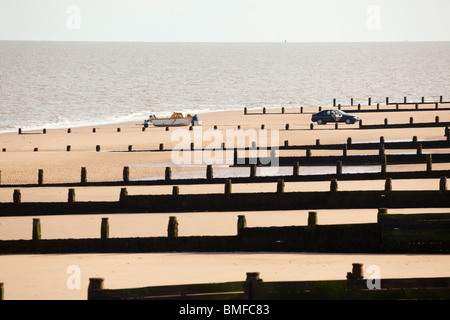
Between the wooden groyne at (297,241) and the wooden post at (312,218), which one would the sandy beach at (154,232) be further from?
the wooden post at (312,218)

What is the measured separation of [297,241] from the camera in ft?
65.3

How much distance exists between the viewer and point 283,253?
19859mm

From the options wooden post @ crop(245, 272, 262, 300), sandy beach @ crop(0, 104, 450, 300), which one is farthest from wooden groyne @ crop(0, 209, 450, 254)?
wooden post @ crop(245, 272, 262, 300)

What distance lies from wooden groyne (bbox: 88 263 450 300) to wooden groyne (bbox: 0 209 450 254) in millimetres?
5344

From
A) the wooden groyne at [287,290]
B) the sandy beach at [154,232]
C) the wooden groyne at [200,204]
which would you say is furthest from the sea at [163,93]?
the wooden groyne at [287,290]

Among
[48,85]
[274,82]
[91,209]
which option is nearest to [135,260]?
[91,209]

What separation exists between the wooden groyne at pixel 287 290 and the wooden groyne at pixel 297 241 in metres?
5.34

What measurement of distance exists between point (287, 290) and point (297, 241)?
701 cm

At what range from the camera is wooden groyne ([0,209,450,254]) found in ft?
61.0

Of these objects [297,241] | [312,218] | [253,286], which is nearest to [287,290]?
[253,286]

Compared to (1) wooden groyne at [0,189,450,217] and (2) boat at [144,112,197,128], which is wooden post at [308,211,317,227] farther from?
(2) boat at [144,112,197,128]

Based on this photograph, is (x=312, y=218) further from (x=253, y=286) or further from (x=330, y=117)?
(x=330, y=117)
